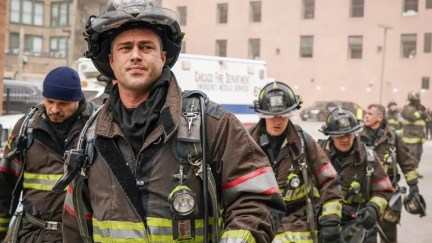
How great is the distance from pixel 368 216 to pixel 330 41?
38834mm

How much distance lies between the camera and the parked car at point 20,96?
1428 cm

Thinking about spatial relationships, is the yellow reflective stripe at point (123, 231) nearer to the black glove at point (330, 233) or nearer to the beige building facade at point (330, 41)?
the black glove at point (330, 233)

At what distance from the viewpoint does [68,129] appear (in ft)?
13.8

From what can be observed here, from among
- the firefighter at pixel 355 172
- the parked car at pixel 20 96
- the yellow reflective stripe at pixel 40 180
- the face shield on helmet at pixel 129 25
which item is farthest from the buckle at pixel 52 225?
the parked car at pixel 20 96

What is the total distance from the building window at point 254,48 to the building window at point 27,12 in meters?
17.7

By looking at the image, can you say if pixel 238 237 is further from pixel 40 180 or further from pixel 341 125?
pixel 341 125

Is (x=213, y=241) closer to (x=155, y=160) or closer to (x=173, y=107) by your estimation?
(x=155, y=160)

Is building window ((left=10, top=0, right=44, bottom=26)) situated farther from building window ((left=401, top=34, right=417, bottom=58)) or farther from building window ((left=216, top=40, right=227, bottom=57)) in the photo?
building window ((left=401, top=34, right=417, bottom=58))

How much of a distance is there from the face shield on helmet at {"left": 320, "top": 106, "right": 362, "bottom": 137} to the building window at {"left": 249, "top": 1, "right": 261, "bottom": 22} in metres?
38.7

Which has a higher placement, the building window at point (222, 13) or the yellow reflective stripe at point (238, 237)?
the building window at point (222, 13)

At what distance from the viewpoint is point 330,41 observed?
43.1 meters

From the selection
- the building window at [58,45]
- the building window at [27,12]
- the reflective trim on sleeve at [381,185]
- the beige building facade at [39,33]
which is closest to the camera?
the reflective trim on sleeve at [381,185]

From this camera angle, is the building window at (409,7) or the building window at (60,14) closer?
the building window at (409,7)

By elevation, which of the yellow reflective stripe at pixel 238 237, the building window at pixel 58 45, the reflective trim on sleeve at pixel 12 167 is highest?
the building window at pixel 58 45
